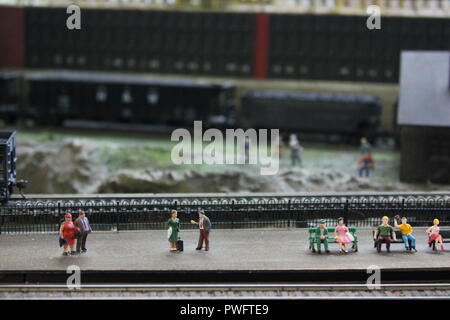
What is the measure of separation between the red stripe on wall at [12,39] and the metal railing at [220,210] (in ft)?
90.0

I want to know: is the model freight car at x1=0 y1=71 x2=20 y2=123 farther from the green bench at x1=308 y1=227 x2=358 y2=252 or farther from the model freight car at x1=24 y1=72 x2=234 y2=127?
the green bench at x1=308 y1=227 x2=358 y2=252

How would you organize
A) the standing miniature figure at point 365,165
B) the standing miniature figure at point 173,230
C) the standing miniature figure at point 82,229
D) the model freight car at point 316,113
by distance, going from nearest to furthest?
the standing miniature figure at point 82,229, the standing miniature figure at point 173,230, the standing miniature figure at point 365,165, the model freight car at point 316,113

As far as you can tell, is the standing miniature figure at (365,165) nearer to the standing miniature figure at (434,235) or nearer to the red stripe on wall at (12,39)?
the standing miniature figure at (434,235)

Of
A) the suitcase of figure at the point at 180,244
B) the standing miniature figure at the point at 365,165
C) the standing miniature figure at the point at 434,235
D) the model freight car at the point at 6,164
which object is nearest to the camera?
the suitcase of figure at the point at 180,244

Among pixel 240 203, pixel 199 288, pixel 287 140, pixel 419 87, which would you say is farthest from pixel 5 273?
pixel 287 140

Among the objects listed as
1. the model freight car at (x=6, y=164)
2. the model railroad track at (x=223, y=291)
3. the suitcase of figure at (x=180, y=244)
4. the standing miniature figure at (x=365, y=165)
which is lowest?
the model railroad track at (x=223, y=291)

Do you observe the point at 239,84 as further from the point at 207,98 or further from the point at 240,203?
the point at 240,203

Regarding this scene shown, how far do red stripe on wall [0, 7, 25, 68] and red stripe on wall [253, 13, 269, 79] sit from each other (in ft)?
47.4

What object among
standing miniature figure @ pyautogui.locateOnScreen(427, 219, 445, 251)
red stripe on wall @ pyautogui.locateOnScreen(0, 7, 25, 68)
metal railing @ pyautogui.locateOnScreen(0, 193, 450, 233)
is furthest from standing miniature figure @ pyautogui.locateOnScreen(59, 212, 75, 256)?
red stripe on wall @ pyautogui.locateOnScreen(0, 7, 25, 68)

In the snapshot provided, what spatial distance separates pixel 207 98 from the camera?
151 feet

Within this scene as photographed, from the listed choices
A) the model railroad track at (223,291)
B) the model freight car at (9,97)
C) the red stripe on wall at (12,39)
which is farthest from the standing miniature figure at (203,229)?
the red stripe on wall at (12,39)

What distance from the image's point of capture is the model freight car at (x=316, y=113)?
44.3m

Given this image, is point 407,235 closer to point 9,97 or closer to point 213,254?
point 213,254

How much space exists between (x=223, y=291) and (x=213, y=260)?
1.57 meters
